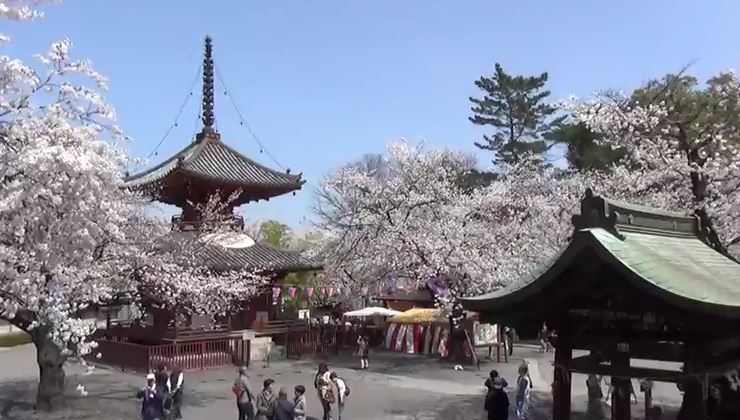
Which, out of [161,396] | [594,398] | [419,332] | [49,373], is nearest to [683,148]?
[594,398]

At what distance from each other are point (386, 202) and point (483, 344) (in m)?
7.06

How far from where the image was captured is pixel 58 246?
13617mm

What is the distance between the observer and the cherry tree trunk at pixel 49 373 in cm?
1670

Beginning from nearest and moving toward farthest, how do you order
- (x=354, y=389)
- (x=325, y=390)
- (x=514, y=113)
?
(x=325, y=390), (x=354, y=389), (x=514, y=113)

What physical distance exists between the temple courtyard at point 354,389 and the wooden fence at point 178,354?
0.56 meters

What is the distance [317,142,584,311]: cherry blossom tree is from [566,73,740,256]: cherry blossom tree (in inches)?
209

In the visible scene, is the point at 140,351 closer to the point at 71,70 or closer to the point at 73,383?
the point at 73,383

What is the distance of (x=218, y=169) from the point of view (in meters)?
31.0

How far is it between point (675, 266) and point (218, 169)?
2560cm

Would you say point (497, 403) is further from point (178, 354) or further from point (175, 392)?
point (178, 354)

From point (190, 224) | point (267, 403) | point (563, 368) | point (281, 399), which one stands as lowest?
point (267, 403)

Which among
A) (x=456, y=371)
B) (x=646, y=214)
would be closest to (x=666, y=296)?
(x=646, y=214)

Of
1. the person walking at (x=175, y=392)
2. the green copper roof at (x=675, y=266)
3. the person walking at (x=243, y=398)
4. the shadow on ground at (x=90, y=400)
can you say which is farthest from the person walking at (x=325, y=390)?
the green copper roof at (x=675, y=266)

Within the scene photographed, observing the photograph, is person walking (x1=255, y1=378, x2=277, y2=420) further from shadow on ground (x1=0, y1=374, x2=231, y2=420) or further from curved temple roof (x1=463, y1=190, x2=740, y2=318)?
curved temple roof (x1=463, y1=190, x2=740, y2=318)
